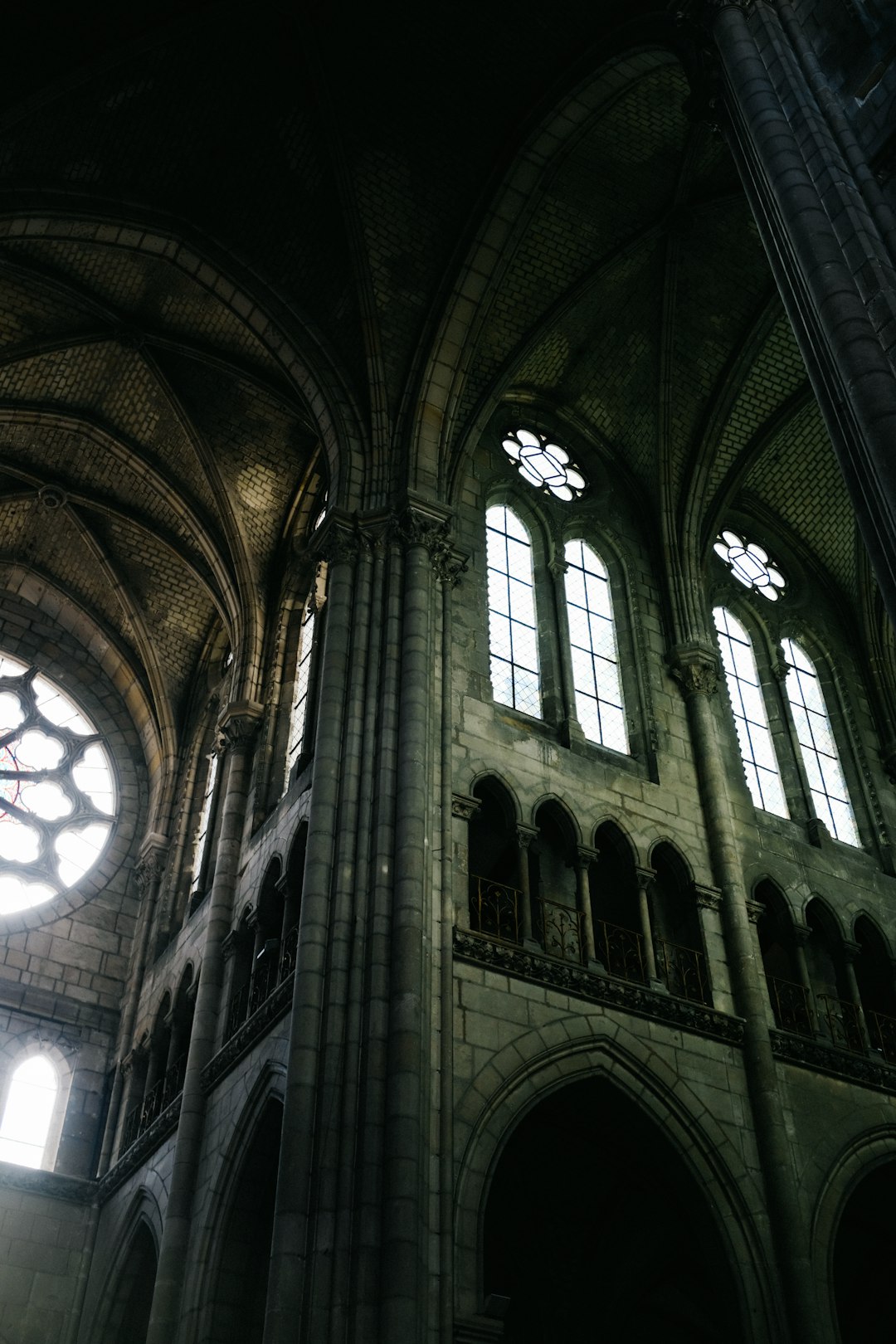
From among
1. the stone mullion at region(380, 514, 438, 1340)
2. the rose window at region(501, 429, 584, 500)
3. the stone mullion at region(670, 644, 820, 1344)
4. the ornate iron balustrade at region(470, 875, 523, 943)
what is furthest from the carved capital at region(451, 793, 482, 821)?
the rose window at region(501, 429, 584, 500)

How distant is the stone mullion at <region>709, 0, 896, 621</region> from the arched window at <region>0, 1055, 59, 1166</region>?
14.1 m

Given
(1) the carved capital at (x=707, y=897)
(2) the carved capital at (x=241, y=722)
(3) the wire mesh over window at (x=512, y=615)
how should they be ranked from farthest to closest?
(2) the carved capital at (x=241, y=722) < (3) the wire mesh over window at (x=512, y=615) < (1) the carved capital at (x=707, y=897)

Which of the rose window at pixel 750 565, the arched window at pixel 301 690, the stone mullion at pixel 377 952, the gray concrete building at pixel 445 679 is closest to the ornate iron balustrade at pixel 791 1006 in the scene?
the gray concrete building at pixel 445 679

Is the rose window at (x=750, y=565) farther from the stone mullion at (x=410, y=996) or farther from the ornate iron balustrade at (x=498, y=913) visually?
the ornate iron balustrade at (x=498, y=913)

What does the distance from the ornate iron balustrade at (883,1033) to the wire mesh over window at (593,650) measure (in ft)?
13.9

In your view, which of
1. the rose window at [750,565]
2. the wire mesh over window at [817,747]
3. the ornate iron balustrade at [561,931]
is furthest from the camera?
the rose window at [750,565]

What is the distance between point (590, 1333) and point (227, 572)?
37.4 feet

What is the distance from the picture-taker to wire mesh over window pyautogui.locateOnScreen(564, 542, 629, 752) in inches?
658

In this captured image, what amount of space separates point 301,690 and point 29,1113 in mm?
6622

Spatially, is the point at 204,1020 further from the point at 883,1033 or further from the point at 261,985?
the point at 883,1033

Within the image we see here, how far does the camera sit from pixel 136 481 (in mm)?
21250

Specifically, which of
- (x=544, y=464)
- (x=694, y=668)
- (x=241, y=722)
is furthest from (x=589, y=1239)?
(x=544, y=464)

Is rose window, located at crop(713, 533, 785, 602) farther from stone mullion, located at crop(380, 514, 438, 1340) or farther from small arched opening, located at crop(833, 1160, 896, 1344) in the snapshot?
small arched opening, located at crop(833, 1160, 896, 1344)

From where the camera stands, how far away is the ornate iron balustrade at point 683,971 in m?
14.4
